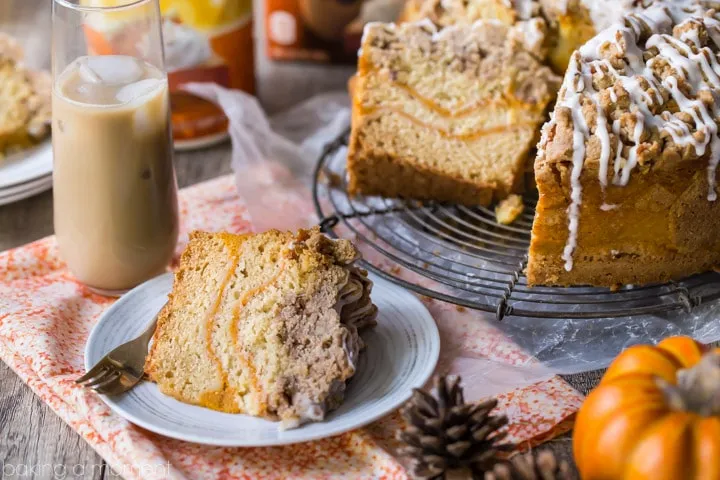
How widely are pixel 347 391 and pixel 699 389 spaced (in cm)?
84

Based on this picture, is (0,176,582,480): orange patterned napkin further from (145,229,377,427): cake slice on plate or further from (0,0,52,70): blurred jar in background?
(0,0,52,70): blurred jar in background

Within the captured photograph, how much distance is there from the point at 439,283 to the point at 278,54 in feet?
7.08

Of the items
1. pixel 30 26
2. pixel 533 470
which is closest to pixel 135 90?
pixel 533 470

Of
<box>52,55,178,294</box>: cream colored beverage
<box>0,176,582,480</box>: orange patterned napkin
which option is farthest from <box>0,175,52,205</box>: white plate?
<box>52,55,178,294</box>: cream colored beverage

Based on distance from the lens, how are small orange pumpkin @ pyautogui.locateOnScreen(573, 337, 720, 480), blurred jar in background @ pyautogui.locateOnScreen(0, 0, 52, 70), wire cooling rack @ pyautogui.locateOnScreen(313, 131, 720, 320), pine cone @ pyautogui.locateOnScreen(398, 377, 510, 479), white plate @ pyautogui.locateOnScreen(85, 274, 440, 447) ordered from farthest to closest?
blurred jar in background @ pyautogui.locateOnScreen(0, 0, 52, 70) → wire cooling rack @ pyautogui.locateOnScreen(313, 131, 720, 320) → white plate @ pyautogui.locateOnScreen(85, 274, 440, 447) → pine cone @ pyautogui.locateOnScreen(398, 377, 510, 479) → small orange pumpkin @ pyautogui.locateOnScreen(573, 337, 720, 480)

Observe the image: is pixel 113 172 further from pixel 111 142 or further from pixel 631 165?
pixel 631 165

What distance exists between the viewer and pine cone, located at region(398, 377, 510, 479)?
1.96m

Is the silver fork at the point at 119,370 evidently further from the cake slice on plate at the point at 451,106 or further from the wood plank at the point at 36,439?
the cake slice on plate at the point at 451,106

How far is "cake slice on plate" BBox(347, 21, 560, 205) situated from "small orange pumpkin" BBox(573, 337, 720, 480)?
4.31ft

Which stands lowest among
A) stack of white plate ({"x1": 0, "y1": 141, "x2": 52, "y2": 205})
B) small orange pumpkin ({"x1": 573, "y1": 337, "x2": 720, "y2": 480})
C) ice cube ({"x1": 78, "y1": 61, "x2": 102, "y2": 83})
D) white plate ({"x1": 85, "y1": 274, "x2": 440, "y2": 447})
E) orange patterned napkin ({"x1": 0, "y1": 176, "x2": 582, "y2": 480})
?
orange patterned napkin ({"x1": 0, "y1": 176, "x2": 582, "y2": 480})

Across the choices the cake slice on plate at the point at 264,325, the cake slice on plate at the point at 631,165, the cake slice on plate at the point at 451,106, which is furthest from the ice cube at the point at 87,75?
the cake slice on plate at the point at 631,165

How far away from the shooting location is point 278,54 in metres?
4.59

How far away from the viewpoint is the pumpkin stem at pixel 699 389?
178 cm

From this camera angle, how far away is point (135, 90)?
2.57 meters
